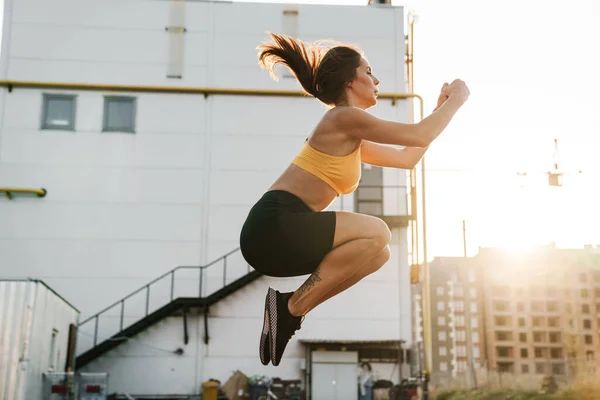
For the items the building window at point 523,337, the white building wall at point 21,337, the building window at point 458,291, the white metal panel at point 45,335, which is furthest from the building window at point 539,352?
the white building wall at point 21,337

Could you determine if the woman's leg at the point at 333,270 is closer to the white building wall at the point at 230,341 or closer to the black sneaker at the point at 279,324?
the black sneaker at the point at 279,324

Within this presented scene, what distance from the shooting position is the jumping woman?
2.89m

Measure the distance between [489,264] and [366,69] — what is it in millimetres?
127687

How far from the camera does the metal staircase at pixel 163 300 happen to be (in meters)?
18.2

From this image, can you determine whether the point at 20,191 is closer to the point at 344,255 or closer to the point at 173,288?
the point at 173,288

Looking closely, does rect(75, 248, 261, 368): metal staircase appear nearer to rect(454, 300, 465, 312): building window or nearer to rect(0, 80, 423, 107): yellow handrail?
rect(0, 80, 423, 107): yellow handrail

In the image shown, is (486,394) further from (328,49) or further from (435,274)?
(435,274)

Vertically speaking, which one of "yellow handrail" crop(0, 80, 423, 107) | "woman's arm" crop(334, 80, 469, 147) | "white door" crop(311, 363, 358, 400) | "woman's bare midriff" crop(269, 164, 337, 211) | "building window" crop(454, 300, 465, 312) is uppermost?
"building window" crop(454, 300, 465, 312)

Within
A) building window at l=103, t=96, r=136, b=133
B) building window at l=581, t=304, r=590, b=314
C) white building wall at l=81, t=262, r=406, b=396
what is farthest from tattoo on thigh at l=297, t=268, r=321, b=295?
building window at l=581, t=304, r=590, b=314

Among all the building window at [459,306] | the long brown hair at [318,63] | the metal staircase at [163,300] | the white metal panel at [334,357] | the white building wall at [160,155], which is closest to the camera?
the long brown hair at [318,63]

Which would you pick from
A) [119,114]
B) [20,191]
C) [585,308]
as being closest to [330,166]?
[20,191]

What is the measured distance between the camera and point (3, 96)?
19.6 metres

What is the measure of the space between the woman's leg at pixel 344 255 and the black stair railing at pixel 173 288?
15.7m

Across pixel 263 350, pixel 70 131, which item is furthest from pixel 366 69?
pixel 70 131
